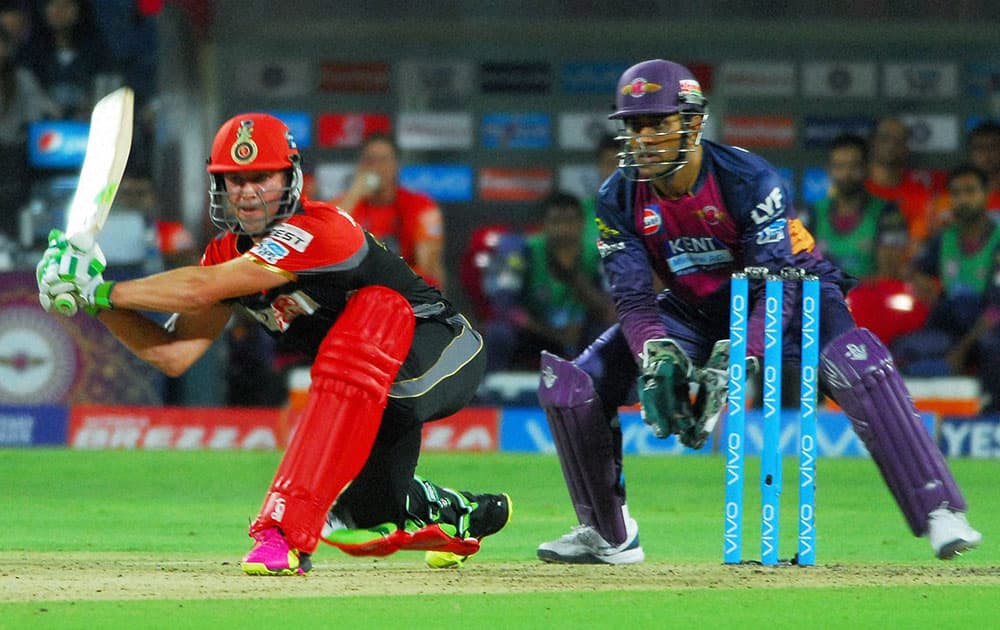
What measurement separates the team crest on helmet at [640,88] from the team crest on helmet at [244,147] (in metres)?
1.15

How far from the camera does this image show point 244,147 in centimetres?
479

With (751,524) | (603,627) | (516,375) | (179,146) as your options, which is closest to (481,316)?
(516,375)

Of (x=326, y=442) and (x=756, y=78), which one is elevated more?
(x=756, y=78)

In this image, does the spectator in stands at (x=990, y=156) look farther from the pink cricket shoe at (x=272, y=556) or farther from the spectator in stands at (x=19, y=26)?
the pink cricket shoe at (x=272, y=556)

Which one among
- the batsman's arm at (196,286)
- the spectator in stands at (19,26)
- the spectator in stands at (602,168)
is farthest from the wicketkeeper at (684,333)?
the spectator in stands at (19,26)

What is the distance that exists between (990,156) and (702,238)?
531cm

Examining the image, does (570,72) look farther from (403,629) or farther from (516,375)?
(403,629)

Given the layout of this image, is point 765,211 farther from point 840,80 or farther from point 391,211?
point 840,80

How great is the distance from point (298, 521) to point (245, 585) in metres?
0.22

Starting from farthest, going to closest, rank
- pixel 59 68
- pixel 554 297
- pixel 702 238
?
pixel 59 68 < pixel 554 297 < pixel 702 238

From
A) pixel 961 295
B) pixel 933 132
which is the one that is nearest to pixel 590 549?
pixel 961 295

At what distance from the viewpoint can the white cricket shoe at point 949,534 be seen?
16.0ft

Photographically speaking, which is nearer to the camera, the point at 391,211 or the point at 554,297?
the point at 391,211

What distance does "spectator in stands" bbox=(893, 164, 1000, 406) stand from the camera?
31.1 feet
